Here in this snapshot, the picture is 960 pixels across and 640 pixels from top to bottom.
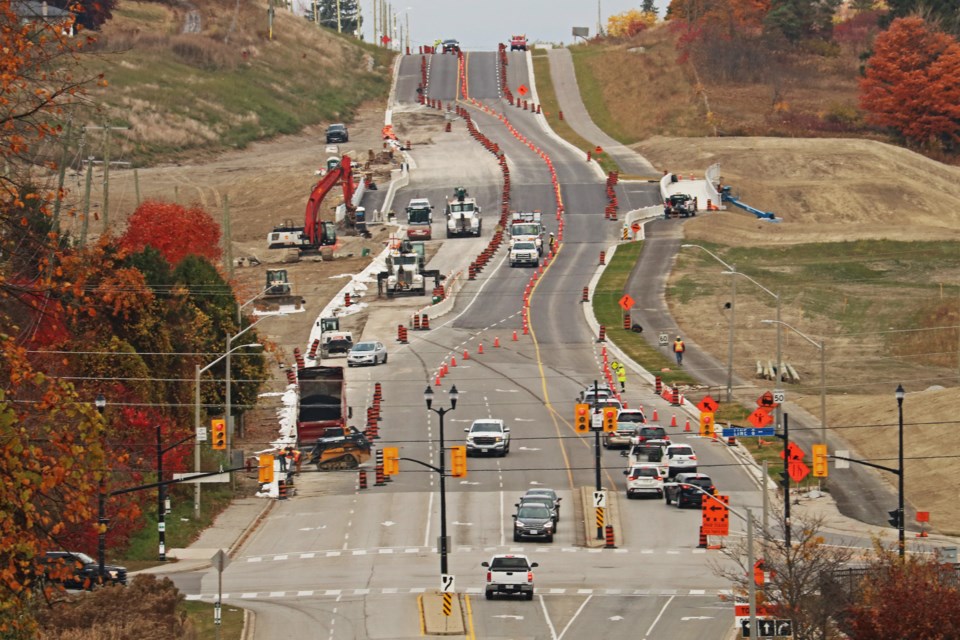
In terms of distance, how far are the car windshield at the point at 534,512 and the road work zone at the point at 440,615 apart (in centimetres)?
889

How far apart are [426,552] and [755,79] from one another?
131990 mm

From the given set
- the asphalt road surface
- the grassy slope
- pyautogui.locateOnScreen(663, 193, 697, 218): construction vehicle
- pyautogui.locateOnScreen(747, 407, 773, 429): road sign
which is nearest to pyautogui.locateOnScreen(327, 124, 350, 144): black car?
the grassy slope

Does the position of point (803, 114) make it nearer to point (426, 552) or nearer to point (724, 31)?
point (724, 31)

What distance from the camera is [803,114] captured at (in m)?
169

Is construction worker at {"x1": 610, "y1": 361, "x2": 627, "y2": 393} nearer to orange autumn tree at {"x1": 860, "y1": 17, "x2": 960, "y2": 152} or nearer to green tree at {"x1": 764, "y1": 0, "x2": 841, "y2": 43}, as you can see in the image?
orange autumn tree at {"x1": 860, "y1": 17, "x2": 960, "y2": 152}

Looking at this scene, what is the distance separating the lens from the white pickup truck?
158 feet

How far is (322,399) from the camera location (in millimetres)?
70812

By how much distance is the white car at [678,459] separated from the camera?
64.2 meters

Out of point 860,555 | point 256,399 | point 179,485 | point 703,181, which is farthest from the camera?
point 703,181

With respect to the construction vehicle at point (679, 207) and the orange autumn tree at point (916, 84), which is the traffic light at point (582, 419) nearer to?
the construction vehicle at point (679, 207)

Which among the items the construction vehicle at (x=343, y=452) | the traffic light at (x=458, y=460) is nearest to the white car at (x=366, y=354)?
the construction vehicle at (x=343, y=452)

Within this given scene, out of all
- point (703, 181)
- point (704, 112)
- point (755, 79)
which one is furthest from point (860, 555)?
point (755, 79)

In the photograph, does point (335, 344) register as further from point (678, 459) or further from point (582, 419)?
point (678, 459)

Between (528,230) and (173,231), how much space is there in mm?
26408
